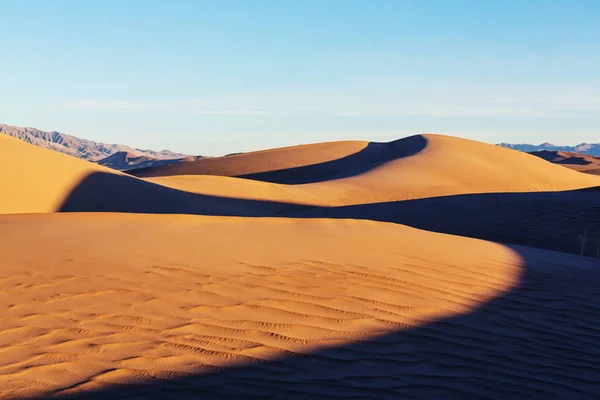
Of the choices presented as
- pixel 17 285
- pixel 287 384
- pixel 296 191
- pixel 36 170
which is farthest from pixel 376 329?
pixel 296 191

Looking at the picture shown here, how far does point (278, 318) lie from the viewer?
4.44 m

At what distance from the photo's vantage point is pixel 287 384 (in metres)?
3.44

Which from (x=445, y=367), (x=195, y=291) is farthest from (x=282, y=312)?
(x=445, y=367)

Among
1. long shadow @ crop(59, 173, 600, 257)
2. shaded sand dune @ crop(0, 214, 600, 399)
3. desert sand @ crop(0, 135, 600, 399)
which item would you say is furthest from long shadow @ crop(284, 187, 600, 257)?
shaded sand dune @ crop(0, 214, 600, 399)

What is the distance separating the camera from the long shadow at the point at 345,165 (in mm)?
35688

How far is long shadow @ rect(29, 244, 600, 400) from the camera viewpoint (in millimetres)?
3361

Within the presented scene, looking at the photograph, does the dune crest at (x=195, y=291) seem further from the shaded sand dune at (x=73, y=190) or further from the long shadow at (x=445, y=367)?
the shaded sand dune at (x=73, y=190)

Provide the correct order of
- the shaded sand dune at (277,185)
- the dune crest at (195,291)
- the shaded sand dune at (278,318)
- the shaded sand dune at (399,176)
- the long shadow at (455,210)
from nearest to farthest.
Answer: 1. the shaded sand dune at (278,318)
2. the dune crest at (195,291)
3. the long shadow at (455,210)
4. the shaded sand dune at (277,185)
5. the shaded sand dune at (399,176)

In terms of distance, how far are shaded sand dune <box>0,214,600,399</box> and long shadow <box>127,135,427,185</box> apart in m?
27.7

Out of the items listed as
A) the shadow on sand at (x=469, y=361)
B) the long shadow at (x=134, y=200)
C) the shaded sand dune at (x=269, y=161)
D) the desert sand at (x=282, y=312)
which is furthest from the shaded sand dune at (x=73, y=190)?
the shaded sand dune at (x=269, y=161)

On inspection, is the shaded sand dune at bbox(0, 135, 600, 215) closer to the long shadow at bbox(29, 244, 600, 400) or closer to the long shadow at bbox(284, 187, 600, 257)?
the long shadow at bbox(284, 187, 600, 257)

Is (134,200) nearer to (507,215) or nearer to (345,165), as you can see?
(507,215)

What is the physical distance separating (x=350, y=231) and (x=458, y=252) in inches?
54.7

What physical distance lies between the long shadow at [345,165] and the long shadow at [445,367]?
1155 inches
